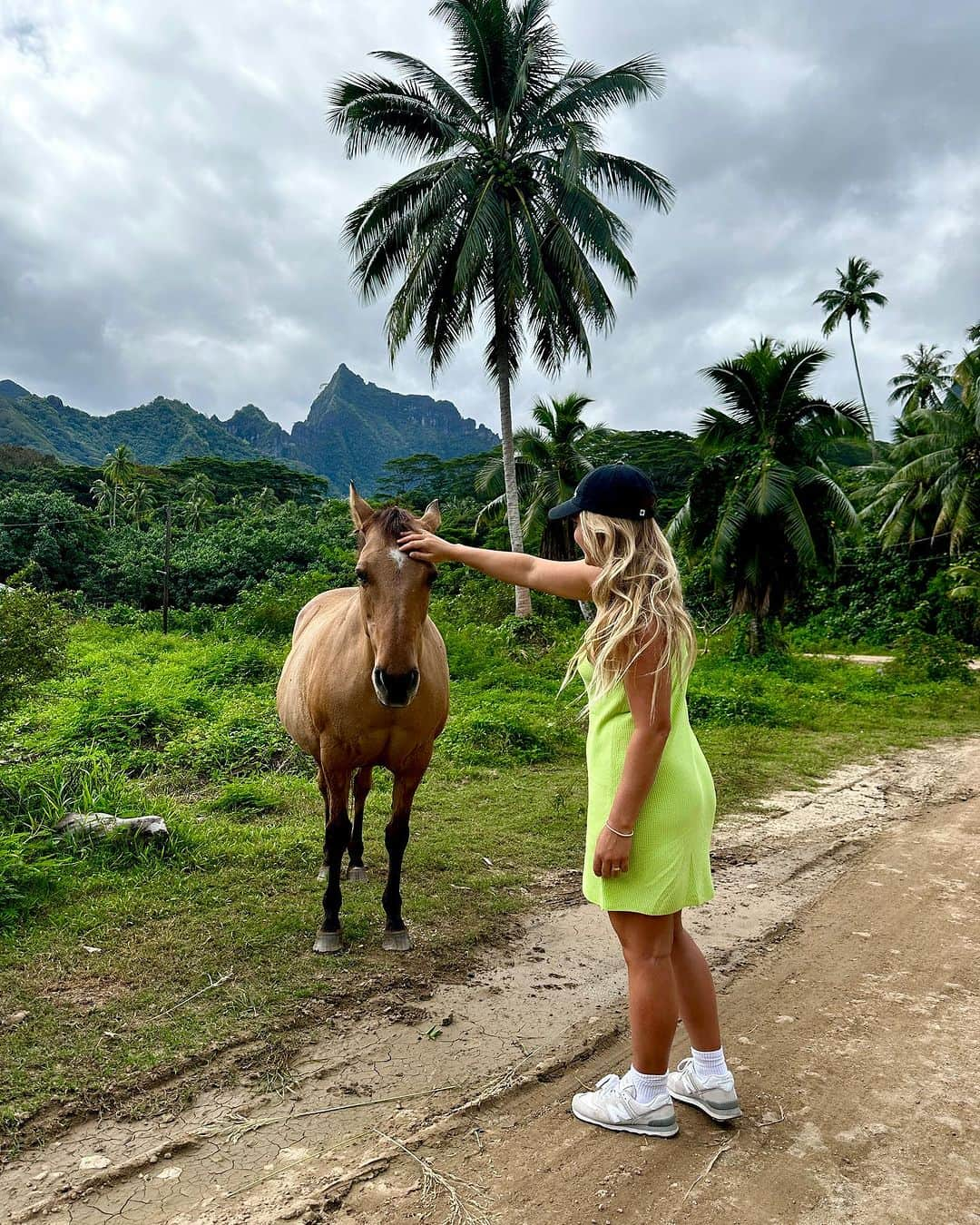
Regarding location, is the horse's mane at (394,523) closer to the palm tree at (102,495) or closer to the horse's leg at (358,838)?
the horse's leg at (358,838)

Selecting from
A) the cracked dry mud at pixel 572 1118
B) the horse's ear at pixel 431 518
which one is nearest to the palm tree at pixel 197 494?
the horse's ear at pixel 431 518

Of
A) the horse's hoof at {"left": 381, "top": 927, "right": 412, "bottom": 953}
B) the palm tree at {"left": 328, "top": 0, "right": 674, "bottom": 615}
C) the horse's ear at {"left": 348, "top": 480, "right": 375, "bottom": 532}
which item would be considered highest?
the palm tree at {"left": 328, "top": 0, "right": 674, "bottom": 615}

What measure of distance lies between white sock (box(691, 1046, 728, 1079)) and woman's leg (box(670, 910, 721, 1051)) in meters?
0.02

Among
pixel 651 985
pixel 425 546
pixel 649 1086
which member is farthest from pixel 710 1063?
pixel 425 546

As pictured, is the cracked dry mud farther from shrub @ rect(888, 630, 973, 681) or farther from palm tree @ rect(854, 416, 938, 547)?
palm tree @ rect(854, 416, 938, 547)

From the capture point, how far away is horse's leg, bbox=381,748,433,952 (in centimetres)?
386

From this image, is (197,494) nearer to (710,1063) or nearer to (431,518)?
(431,518)

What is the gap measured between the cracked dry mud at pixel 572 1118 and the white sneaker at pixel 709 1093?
6 centimetres

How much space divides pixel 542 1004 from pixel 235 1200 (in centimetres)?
151

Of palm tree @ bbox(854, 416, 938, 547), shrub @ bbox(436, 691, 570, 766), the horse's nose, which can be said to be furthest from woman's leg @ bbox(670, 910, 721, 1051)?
palm tree @ bbox(854, 416, 938, 547)

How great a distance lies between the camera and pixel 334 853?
3.96 meters

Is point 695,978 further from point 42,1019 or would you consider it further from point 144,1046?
Answer: point 42,1019

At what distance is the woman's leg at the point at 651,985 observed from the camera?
7.44 feet

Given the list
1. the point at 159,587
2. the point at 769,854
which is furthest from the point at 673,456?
the point at 769,854
